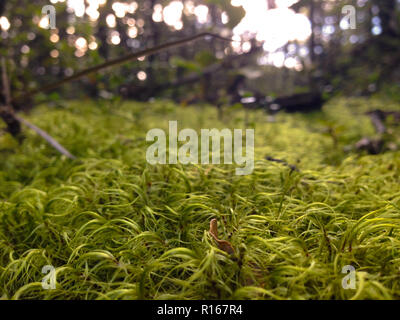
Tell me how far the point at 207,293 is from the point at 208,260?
0.09m

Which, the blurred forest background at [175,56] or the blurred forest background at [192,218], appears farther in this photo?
the blurred forest background at [175,56]

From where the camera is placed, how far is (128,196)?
3.71 ft

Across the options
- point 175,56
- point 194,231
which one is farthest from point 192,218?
point 175,56

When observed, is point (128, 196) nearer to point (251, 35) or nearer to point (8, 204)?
point (8, 204)

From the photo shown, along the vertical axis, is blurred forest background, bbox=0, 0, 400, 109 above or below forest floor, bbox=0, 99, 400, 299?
above

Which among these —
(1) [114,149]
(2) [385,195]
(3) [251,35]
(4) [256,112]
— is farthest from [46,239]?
(4) [256,112]

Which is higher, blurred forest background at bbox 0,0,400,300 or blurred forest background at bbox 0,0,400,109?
blurred forest background at bbox 0,0,400,109

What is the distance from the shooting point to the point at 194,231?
0.97m

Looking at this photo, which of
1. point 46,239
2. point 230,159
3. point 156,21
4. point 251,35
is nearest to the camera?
point 46,239

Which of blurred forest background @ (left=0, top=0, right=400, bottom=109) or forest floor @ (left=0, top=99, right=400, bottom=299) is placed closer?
forest floor @ (left=0, top=99, right=400, bottom=299)

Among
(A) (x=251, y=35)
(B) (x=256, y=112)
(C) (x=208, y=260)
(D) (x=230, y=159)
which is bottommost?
(C) (x=208, y=260)

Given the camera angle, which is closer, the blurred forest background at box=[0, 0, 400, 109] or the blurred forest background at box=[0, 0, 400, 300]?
the blurred forest background at box=[0, 0, 400, 300]

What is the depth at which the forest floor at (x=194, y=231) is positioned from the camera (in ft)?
2.43

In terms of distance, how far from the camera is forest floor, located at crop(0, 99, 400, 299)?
0.74 m
